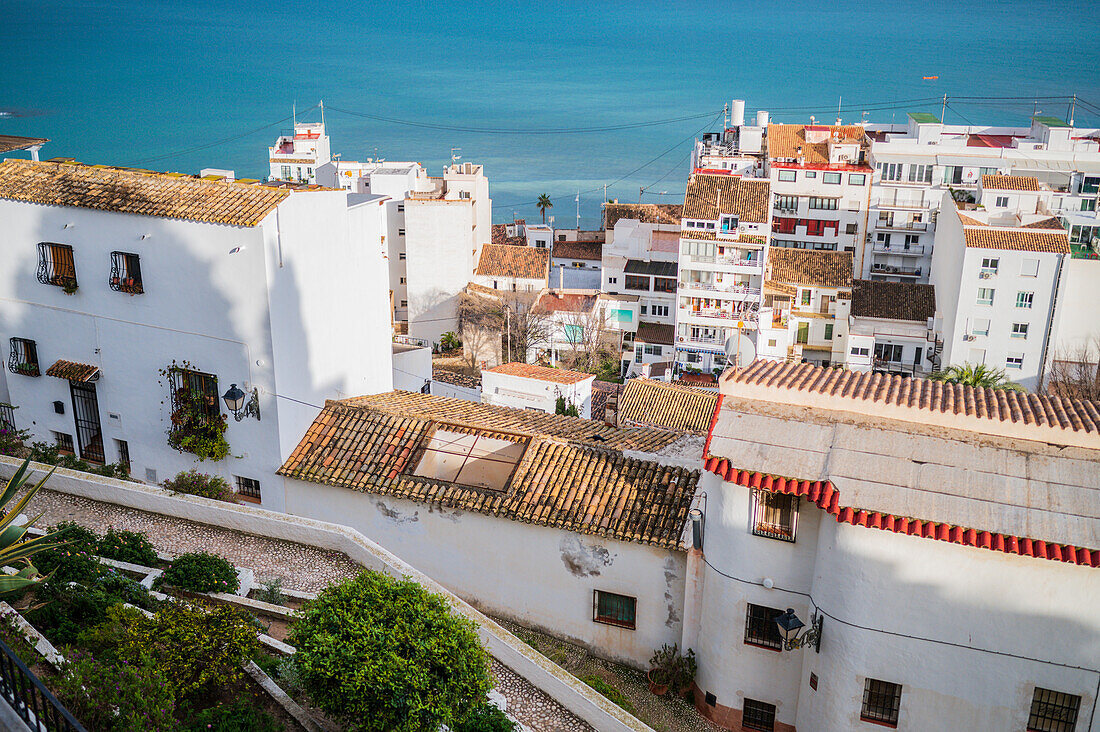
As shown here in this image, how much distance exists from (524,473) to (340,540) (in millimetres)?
4094

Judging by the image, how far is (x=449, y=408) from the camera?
78.4ft

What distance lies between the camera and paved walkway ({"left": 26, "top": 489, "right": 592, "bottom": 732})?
17844mm

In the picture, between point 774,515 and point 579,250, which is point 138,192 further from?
point 579,250

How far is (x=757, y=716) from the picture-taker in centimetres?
1755

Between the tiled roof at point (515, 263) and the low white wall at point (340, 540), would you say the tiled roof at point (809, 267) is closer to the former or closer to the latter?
the tiled roof at point (515, 263)

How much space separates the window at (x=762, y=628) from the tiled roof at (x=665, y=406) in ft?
68.2

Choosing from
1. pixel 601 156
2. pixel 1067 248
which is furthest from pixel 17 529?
pixel 601 156

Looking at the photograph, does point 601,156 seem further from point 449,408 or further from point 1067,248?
point 449,408

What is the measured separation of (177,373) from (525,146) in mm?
179383

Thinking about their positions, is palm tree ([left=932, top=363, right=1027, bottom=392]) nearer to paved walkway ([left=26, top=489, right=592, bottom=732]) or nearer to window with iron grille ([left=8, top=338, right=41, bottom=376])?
paved walkway ([left=26, top=489, right=592, bottom=732])

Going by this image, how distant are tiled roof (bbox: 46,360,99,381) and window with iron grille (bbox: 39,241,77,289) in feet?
6.86

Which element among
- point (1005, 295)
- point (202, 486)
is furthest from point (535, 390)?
point (1005, 295)

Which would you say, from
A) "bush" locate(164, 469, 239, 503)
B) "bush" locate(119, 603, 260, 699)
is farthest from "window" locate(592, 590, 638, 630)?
"bush" locate(164, 469, 239, 503)

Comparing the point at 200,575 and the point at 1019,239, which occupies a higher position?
the point at 1019,239
